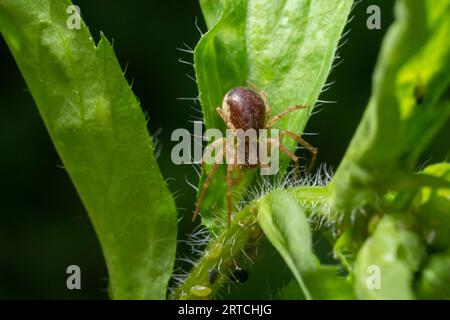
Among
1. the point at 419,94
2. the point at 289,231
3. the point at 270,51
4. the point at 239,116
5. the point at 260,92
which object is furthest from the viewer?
the point at 239,116

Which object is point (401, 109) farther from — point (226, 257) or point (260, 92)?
point (260, 92)

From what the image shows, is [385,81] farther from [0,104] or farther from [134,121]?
[0,104]

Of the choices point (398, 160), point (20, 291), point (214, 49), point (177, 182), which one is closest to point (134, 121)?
point (214, 49)

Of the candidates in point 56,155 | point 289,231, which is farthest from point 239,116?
point 56,155

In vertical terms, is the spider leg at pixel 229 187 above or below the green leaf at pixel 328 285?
above

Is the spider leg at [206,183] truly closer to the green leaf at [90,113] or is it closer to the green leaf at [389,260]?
the green leaf at [90,113]

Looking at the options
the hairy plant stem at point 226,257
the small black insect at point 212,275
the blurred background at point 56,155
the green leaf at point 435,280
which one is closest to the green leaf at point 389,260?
the green leaf at point 435,280

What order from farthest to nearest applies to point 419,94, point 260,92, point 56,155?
point 56,155 < point 260,92 < point 419,94
